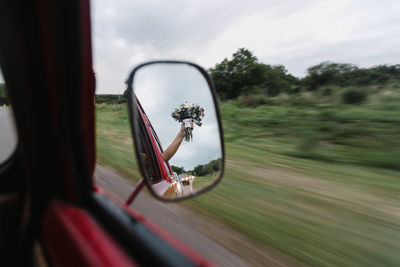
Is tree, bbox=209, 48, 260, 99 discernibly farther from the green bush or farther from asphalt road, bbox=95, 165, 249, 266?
asphalt road, bbox=95, 165, 249, 266

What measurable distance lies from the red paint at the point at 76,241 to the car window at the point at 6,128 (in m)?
0.32

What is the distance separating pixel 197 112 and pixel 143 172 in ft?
1.45

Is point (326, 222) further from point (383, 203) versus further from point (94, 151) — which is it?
point (94, 151)

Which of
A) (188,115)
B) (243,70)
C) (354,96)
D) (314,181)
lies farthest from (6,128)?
(243,70)

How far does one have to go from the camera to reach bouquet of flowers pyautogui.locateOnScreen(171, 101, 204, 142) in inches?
46.9

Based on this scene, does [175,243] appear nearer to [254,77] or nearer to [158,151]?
[158,151]

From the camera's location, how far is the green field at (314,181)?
7.05 ft

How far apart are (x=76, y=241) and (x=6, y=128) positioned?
65 cm

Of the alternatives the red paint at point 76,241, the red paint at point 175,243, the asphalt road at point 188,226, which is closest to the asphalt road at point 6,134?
the red paint at point 76,241

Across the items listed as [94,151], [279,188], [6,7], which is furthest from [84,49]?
[279,188]

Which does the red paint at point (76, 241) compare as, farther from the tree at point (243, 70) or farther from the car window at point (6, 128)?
the tree at point (243, 70)

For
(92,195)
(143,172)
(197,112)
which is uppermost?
(197,112)

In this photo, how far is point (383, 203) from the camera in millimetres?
2787

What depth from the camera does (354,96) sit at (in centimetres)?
659
